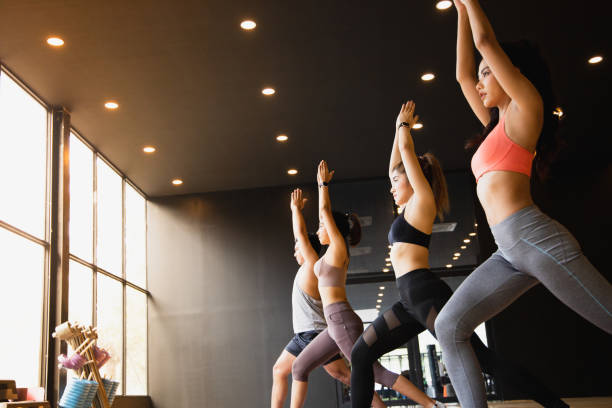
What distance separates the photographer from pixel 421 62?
228 inches

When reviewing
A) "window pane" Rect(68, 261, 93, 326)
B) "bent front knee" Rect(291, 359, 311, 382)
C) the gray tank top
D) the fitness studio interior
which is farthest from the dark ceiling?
"bent front knee" Rect(291, 359, 311, 382)

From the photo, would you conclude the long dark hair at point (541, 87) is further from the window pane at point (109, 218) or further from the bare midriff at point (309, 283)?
the window pane at point (109, 218)

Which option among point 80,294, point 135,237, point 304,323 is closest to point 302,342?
point 304,323

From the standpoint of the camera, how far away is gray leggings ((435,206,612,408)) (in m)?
1.83

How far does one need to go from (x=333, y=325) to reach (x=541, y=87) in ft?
6.73

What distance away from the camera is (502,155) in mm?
2051

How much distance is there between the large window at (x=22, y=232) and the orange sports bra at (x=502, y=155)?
4120 millimetres

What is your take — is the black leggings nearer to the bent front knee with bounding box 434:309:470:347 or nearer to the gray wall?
the bent front knee with bounding box 434:309:470:347

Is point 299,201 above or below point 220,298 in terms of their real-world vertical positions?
above

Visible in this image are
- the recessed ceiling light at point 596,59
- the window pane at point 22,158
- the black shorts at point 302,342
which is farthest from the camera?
the recessed ceiling light at point 596,59

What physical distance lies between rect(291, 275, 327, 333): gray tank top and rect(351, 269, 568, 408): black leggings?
A: 1.38 meters

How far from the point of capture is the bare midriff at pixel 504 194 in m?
1.99

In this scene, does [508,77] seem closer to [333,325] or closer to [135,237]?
[333,325]

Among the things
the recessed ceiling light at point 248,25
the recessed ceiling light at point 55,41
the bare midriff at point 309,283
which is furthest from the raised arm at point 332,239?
the recessed ceiling light at point 55,41
